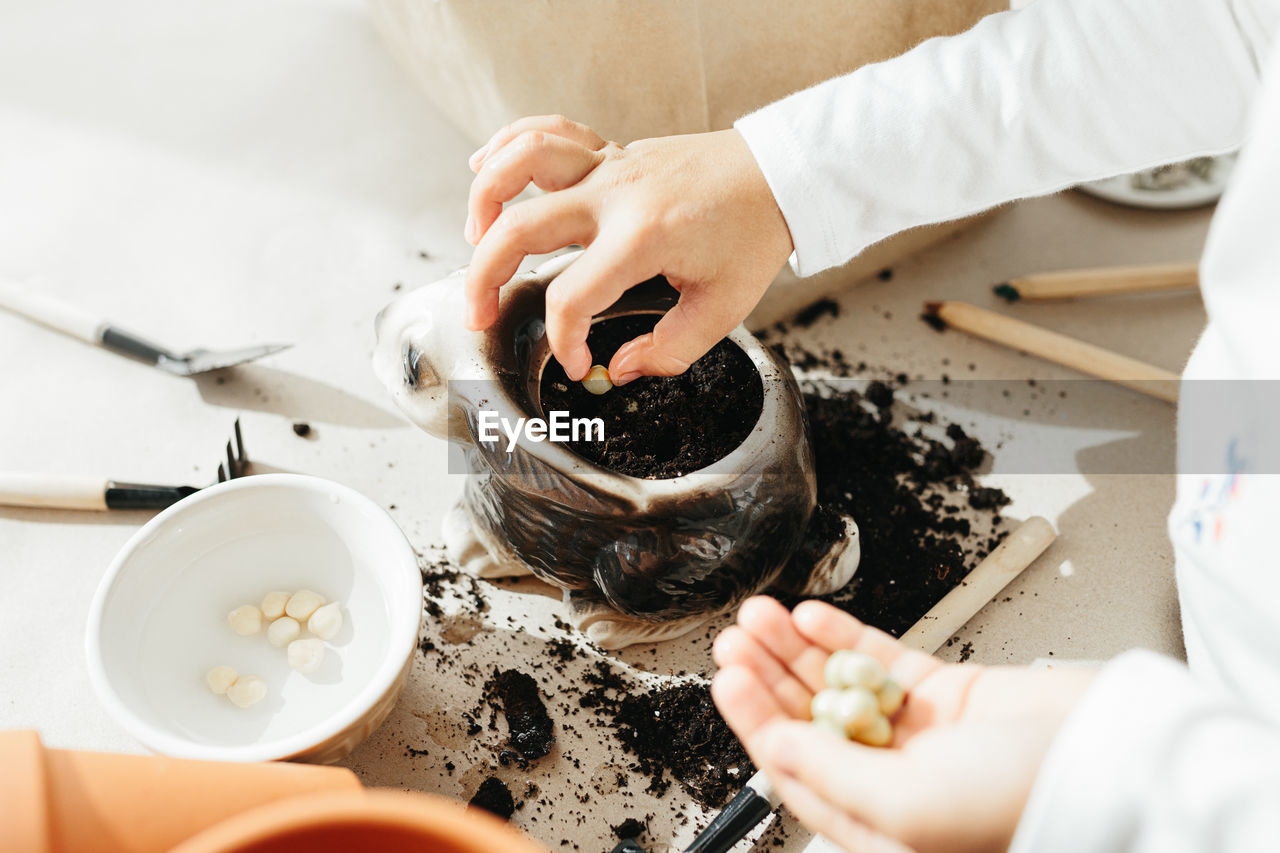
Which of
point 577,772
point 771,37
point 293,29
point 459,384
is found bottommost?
point 577,772

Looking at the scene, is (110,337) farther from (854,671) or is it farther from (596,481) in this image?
(854,671)

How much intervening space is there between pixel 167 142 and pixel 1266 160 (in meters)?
1.13

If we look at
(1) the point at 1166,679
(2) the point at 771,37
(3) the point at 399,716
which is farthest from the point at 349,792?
(2) the point at 771,37

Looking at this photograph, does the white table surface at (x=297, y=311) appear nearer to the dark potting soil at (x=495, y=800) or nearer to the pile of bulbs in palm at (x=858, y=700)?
the dark potting soil at (x=495, y=800)

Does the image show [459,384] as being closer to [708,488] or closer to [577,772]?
[708,488]

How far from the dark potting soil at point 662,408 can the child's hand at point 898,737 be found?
15cm

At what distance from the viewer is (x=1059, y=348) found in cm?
90

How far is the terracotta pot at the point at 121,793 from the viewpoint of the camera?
1.52 ft

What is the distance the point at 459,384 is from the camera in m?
0.63

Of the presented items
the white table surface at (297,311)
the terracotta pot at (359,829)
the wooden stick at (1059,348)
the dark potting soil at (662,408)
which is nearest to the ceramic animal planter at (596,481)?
the dark potting soil at (662,408)

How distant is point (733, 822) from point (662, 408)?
0.93 ft

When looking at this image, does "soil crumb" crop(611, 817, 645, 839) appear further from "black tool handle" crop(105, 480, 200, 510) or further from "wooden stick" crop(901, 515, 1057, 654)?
"black tool handle" crop(105, 480, 200, 510)

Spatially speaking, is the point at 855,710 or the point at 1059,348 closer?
the point at 855,710

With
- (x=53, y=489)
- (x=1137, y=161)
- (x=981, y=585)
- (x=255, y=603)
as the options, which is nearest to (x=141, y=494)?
(x=53, y=489)
